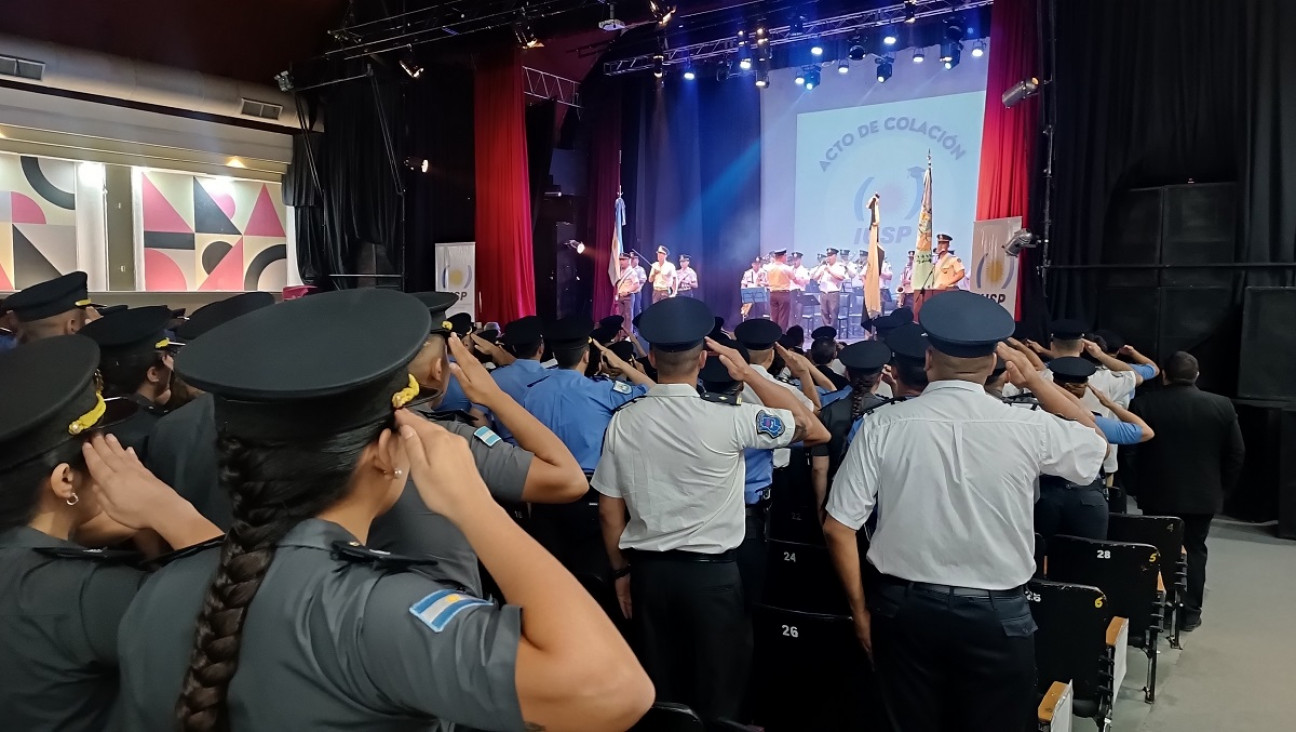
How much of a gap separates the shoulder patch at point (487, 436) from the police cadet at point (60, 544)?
22.8 inches

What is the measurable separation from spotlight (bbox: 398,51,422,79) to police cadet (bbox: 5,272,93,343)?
7642 mm

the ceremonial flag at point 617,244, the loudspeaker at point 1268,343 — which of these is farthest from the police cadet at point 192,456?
the ceremonial flag at point 617,244

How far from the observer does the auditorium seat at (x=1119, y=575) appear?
3426 millimetres

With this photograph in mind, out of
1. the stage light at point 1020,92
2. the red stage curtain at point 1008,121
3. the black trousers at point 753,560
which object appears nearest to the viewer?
the black trousers at point 753,560

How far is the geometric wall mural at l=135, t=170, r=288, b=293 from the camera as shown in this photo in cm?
1171

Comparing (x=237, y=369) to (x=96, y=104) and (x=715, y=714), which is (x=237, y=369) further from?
(x=96, y=104)

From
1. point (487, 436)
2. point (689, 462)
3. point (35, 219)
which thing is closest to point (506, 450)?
point (487, 436)

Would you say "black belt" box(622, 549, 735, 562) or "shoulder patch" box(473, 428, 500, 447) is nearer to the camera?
"shoulder patch" box(473, 428, 500, 447)

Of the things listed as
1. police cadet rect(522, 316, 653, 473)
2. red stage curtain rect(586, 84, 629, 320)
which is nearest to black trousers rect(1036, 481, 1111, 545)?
police cadet rect(522, 316, 653, 473)

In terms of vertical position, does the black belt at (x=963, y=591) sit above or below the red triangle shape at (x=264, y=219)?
below

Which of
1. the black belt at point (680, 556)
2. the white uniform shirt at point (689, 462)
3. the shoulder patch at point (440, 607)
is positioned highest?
the shoulder patch at point (440, 607)

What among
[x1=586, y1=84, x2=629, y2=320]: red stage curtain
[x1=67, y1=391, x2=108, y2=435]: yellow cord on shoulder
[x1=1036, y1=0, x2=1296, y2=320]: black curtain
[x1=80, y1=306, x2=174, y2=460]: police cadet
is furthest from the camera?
[x1=586, y1=84, x2=629, y2=320]: red stage curtain

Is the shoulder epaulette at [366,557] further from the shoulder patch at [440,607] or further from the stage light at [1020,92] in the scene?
the stage light at [1020,92]

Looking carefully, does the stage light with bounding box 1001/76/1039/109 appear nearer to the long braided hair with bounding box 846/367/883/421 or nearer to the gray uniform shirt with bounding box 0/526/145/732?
the long braided hair with bounding box 846/367/883/421
